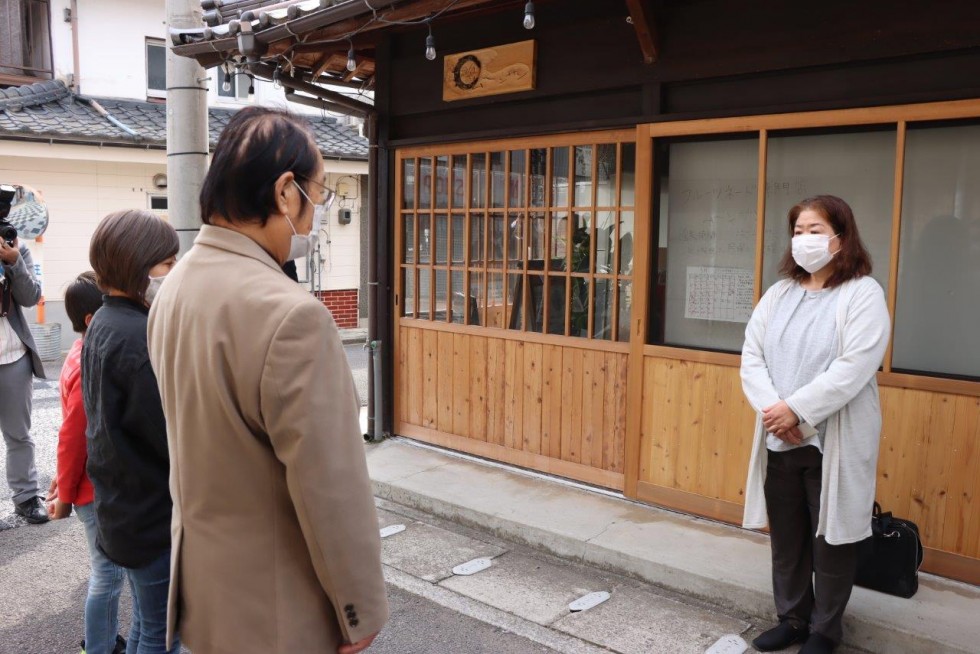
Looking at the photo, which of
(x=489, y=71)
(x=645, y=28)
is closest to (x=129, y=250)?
(x=645, y=28)

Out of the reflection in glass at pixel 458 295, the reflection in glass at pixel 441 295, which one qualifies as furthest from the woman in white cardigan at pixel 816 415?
the reflection in glass at pixel 441 295

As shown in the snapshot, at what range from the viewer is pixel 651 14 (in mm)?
4770

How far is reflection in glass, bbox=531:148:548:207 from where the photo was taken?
18.8ft

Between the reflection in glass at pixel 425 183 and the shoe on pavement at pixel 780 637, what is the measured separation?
161 inches

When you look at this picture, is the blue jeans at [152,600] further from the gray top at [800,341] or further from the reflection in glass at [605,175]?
the reflection in glass at [605,175]

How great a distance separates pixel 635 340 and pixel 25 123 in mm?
10368

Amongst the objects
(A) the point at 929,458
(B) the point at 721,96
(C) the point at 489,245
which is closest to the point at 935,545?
(A) the point at 929,458

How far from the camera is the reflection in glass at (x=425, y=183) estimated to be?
21.3 feet

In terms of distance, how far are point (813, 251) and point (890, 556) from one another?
4.79ft

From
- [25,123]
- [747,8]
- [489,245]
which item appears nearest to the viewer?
[747,8]

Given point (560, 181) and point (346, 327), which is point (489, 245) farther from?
point (346, 327)

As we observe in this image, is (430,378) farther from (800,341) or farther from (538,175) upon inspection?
(800,341)

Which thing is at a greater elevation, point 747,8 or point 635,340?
point 747,8

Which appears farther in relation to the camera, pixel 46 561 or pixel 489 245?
pixel 489 245
